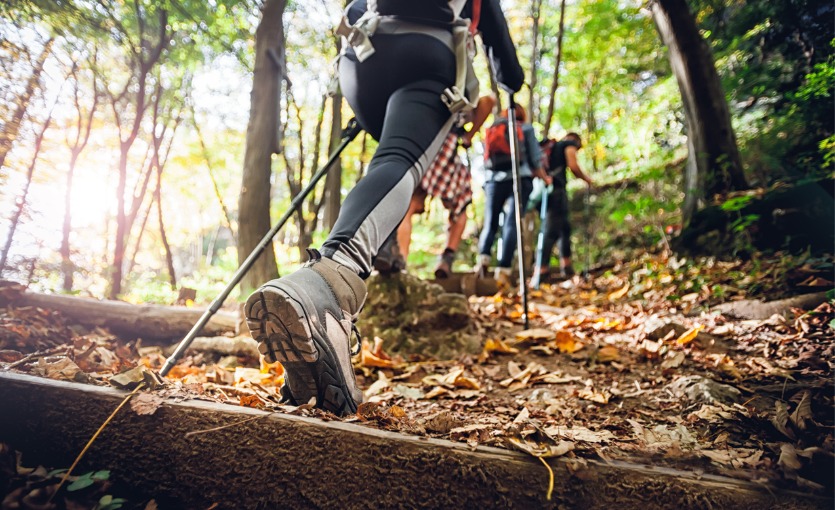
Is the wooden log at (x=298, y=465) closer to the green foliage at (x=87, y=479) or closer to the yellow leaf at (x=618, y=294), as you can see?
the green foliage at (x=87, y=479)

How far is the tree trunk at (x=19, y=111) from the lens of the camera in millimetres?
1324

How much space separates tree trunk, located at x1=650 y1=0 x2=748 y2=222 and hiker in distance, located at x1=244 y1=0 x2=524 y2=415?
3589 mm

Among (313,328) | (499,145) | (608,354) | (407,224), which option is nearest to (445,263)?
(407,224)

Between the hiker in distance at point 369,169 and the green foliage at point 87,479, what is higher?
the hiker in distance at point 369,169

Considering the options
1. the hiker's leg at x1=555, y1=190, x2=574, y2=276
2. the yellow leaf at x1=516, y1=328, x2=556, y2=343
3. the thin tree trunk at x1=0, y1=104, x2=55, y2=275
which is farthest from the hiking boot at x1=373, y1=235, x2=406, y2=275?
the hiker's leg at x1=555, y1=190, x2=574, y2=276

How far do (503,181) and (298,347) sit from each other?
457 cm

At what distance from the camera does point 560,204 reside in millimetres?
6438

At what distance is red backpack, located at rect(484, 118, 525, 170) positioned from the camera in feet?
17.1

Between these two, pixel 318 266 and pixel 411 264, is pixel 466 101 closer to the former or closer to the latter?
pixel 318 266

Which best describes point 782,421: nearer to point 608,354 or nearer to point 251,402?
point 608,354

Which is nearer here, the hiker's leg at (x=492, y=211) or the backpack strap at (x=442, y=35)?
the backpack strap at (x=442, y=35)

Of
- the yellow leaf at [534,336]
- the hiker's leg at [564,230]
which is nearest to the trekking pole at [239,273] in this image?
the yellow leaf at [534,336]

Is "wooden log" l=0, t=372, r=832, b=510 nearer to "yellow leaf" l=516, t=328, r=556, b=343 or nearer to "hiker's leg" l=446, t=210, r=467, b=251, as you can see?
Result: "yellow leaf" l=516, t=328, r=556, b=343

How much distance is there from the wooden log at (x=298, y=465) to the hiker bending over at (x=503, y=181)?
14.2 ft
